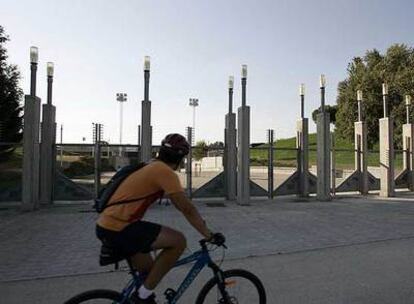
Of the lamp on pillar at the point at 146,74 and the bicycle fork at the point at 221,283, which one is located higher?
the lamp on pillar at the point at 146,74

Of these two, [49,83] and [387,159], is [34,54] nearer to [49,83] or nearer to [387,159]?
[49,83]

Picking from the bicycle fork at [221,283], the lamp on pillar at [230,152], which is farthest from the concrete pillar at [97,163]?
the bicycle fork at [221,283]

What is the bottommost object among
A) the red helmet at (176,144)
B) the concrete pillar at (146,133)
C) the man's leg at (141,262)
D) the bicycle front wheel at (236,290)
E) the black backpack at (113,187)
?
the bicycle front wheel at (236,290)

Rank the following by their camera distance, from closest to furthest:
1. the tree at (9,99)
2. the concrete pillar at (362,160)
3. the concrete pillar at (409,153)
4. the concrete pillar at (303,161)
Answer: the concrete pillar at (303,161) → the concrete pillar at (362,160) → the concrete pillar at (409,153) → the tree at (9,99)

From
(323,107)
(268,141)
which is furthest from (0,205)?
(323,107)

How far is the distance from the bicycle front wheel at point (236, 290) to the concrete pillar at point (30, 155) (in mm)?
12243

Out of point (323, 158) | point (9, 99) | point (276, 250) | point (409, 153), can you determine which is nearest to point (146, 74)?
point (323, 158)

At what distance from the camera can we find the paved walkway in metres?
7.05

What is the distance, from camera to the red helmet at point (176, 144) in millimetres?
4445

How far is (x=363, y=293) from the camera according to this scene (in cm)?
668

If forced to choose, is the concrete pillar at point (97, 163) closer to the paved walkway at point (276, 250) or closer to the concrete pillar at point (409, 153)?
the paved walkway at point (276, 250)

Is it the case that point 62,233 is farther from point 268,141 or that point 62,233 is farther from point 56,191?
point 268,141

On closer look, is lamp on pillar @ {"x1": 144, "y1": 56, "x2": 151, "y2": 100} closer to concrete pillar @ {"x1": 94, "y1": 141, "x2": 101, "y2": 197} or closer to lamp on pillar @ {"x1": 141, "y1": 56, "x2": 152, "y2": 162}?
lamp on pillar @ {"x1": 141, "y1": 56, "x2": 152, "y2": 162}

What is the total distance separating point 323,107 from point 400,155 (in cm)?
776
